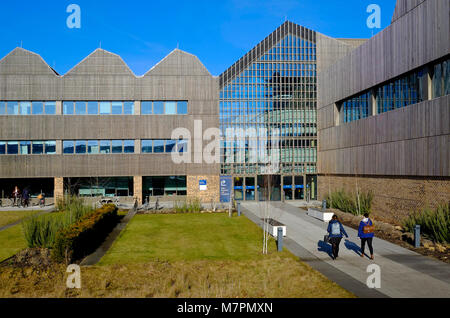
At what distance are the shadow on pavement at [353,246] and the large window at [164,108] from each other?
21.9 m

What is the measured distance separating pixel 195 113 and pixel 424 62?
67.4 feet

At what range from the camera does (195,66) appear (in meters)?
33.8

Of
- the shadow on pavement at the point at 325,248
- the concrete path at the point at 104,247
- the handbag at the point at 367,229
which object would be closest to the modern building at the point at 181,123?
the concrete path at the point at 104,247

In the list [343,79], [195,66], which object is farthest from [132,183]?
[343,79]

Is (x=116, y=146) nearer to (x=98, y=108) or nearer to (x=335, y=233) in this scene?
(x=98, y=108)

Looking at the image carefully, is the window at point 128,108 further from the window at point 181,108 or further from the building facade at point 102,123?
the window at point 181,108

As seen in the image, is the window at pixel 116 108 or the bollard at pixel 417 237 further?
the window at pixel 116 108

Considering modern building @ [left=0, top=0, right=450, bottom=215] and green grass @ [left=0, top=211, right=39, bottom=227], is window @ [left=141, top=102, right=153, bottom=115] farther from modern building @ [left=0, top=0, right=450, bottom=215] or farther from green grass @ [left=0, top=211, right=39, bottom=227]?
green grass @ [left=0, top=211, right=39, bottom=227]

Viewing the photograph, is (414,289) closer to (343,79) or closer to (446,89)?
(446,89)

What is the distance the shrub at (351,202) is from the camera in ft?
76.0

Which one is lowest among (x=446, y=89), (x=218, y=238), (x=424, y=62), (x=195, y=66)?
(x=218, y=238)

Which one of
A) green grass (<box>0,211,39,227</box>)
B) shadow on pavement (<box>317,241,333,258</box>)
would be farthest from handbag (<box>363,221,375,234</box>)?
green grass (<box>0,211,39,227</box>)

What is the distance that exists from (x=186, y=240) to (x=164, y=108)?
63.8ft

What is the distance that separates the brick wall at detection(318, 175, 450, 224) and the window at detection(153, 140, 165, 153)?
1744cm
